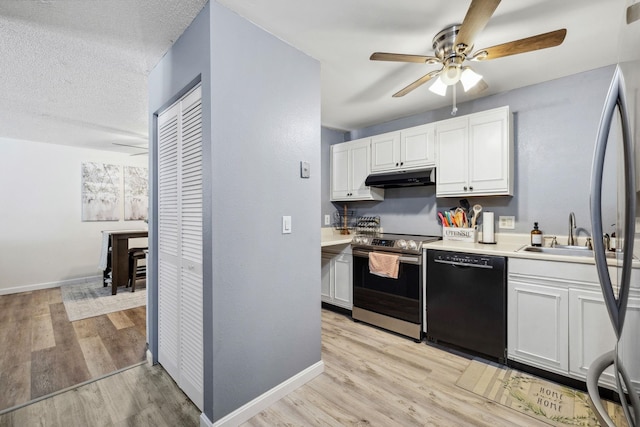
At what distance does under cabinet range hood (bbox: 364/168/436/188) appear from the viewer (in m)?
2.78

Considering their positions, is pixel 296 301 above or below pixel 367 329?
above

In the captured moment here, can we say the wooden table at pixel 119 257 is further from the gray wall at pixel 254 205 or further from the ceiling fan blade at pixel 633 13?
the ceiling fan blade at pixel 633 13

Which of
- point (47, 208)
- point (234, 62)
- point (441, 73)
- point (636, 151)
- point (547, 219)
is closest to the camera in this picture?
point (636, 151)

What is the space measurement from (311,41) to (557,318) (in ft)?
8.12

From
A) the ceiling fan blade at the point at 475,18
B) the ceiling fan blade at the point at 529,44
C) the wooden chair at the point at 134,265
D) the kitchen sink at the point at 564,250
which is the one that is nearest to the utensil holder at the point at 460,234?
the kitchen sink at the point at 564,250

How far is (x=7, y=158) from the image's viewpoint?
3996 millimetres

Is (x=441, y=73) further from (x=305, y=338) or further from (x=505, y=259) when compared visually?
(x=305, y=338)

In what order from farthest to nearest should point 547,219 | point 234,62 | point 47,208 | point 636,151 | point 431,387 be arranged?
point 47,208 < point 547,219 < point 431,387 < point 234,62 < point 636,151

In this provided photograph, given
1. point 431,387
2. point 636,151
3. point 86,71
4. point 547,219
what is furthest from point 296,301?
point 86,71

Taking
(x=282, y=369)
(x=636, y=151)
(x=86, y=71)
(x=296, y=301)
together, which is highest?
(x=86, y=71)

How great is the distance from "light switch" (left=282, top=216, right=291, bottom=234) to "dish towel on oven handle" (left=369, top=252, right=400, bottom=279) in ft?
3.88

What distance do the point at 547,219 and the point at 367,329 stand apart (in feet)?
6.23

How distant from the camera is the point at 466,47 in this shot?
1.60m

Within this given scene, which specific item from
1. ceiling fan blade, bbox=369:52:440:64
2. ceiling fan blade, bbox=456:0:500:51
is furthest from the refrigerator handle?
ceiling fan blade, bbox=369:52:440:64
